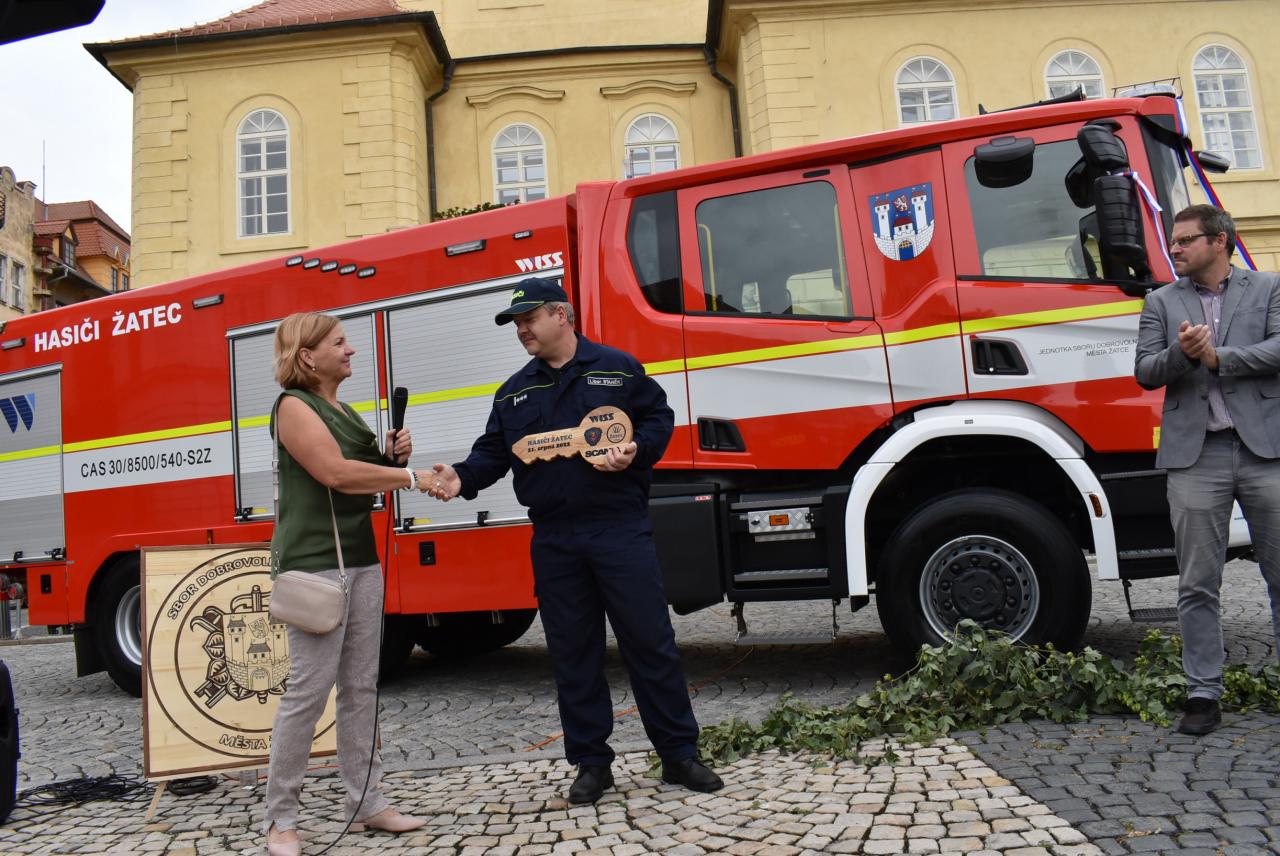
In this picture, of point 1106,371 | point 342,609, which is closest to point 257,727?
point 342,609

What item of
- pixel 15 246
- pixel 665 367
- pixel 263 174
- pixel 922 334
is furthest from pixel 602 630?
pixel 15 246

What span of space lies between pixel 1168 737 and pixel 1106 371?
68.7 inches

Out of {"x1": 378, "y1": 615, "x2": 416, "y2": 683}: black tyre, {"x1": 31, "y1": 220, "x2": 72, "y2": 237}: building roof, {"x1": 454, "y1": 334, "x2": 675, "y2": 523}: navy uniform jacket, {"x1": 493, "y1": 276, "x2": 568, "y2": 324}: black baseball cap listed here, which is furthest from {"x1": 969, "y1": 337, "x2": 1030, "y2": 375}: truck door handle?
{"x1": 31, "y1": 220, "x2": 72, "y2": 237}: building roof

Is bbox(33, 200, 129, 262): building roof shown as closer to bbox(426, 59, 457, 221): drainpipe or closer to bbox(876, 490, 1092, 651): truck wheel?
bbox(426, 59, 457, 221): drainpipe

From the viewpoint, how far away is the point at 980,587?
4.87 meters

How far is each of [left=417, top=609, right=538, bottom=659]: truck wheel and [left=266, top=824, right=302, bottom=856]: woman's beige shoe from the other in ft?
12.5

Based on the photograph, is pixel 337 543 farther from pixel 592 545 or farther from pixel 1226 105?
pixel 1226 105

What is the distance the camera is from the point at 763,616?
8359mm

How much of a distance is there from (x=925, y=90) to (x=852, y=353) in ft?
49.3

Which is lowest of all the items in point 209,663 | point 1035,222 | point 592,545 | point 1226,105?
point 209,663

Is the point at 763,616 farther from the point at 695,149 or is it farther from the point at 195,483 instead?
the point at 695,149

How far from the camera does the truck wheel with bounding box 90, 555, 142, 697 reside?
683 centimetres

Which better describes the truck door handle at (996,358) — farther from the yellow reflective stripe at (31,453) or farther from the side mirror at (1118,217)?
the yellow reflective stripe at (31,453)

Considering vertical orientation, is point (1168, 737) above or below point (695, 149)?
below
